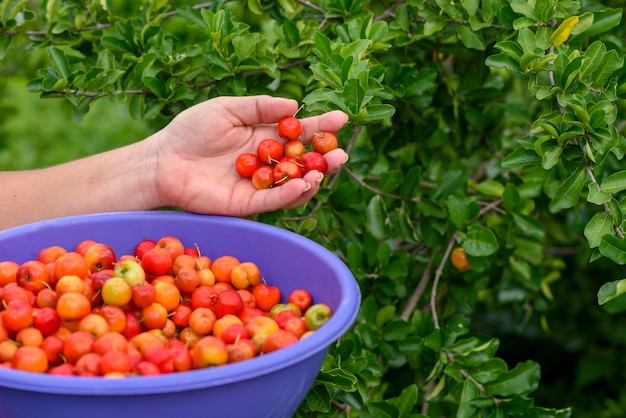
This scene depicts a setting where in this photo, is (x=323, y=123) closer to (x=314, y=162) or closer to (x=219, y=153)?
(x=314, y=162)

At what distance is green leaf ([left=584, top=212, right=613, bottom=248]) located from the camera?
5.16ft

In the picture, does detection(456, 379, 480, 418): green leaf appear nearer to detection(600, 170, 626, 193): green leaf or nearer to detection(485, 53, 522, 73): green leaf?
detection(600, 170, 626, 193): green leaf

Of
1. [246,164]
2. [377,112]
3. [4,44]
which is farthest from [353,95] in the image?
[4,44]

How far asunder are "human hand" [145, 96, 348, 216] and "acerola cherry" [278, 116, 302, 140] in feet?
0.07

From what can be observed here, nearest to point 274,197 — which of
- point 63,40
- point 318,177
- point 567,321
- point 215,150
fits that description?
point 318,177

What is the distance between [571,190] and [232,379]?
0.88 metres

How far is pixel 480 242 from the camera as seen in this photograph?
2.01m

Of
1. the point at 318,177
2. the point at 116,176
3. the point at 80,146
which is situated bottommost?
the point at 80,146

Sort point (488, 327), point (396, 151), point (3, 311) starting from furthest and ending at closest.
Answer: point (488, 327) < point (396, 151) < point (3, 311)

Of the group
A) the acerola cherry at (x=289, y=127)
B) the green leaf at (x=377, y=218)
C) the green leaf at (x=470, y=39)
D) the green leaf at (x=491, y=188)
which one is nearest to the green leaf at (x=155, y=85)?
the acerola cherry at (x=289, y=127)

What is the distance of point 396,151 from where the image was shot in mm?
2594

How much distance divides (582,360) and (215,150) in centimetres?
225

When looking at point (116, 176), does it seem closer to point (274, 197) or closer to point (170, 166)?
point (170, 166)

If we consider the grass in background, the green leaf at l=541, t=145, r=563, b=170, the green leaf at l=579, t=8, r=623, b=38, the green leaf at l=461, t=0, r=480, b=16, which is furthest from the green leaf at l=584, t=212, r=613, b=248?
the grass in background
